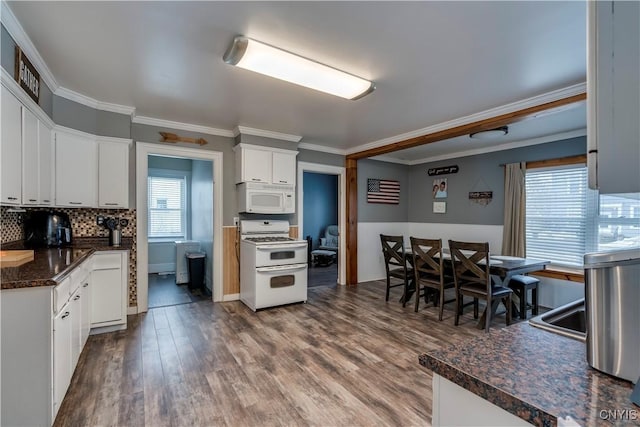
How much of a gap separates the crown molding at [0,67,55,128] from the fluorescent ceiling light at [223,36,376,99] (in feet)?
4.40

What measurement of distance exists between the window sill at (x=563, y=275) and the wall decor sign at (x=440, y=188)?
6.71ft

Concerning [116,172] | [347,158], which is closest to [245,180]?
[116,172]

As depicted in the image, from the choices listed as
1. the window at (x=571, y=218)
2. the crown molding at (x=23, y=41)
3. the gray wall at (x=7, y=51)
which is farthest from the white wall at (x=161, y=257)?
the window at (x=571, y=218)

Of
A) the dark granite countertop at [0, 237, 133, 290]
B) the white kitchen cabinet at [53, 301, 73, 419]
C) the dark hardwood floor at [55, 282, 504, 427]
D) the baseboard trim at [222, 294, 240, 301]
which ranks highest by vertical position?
the dark granite countertop at [0, 237, 133, 290]

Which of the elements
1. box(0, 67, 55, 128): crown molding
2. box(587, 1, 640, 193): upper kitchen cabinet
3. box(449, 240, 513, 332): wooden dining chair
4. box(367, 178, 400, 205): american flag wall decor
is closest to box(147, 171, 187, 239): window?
box(0, 67, 55, 128): crown molding

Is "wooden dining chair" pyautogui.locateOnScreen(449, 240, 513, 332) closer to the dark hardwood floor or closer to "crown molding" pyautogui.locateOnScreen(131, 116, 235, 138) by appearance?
the dark hardwood floor

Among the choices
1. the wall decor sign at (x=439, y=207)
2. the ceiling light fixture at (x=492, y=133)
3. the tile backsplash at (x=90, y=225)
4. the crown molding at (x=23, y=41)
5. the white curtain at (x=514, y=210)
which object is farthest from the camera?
the wall decor sign at (x=439, y=207)

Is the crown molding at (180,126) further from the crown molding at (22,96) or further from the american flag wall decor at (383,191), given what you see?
the american flag wall decor at (383,191)

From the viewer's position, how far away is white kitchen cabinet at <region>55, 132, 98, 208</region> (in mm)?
3004

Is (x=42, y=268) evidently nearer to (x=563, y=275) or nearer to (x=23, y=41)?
(x=23, y=41)

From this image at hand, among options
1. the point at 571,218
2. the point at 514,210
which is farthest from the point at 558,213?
the point at 514,210

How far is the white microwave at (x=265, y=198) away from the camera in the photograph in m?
4.28

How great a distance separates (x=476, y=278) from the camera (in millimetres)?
3504

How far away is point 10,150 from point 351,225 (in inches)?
176
